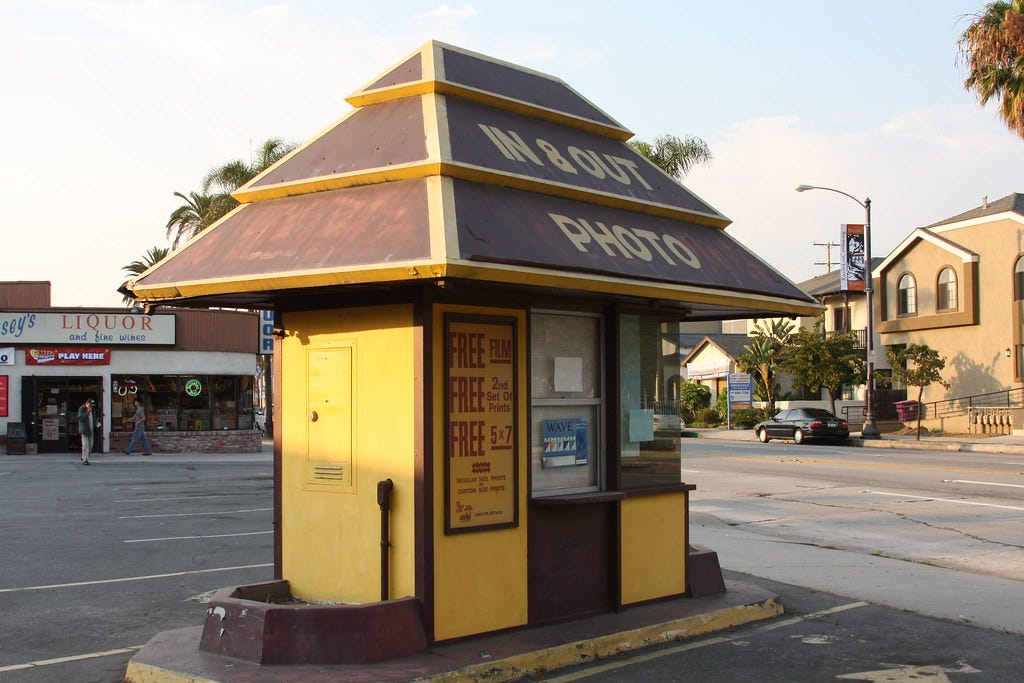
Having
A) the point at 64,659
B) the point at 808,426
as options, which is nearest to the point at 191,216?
the point at 808,426

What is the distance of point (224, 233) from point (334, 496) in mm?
2131

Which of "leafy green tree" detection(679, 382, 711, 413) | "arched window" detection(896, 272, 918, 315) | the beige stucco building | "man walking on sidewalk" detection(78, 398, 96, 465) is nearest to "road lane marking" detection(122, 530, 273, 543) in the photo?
"man walking on sidewalk" detection(78, 398, 96, 465)

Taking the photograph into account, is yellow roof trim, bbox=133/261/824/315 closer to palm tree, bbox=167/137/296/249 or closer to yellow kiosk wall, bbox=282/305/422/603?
yellow kiosk wall, bbox=282/305/422/603

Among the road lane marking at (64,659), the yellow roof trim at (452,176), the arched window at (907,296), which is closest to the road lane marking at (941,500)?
the yellow roof trim at (452,176)

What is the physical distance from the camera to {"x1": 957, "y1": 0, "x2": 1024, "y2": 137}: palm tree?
3012cm

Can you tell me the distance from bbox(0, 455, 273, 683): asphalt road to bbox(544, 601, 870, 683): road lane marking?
10.4 ft

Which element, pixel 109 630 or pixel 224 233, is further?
pixel 109 630

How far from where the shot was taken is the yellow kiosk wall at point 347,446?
6773 millimetres

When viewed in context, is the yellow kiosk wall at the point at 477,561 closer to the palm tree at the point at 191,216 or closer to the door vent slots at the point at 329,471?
the door vent slots at the point at 329,471

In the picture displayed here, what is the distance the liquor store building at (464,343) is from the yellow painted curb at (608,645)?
0.45 m

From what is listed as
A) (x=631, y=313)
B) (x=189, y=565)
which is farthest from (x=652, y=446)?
(x=189, y=565)

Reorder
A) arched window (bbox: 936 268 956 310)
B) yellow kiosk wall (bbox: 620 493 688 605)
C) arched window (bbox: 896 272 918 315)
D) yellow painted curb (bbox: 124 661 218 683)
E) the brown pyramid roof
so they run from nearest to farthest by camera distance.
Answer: yellow painted curb (bbox: 124 661 218 683) < the brown pyramid roof < yellow kiosk wall (bbox: 620 493 688 605) < arched window (bbox: 936 268 956 310) < arched window (bbox: 896 272 918 315)

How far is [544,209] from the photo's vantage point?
24.6ft

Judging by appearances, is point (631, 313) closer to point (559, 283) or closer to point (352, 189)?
point (559, 283)
